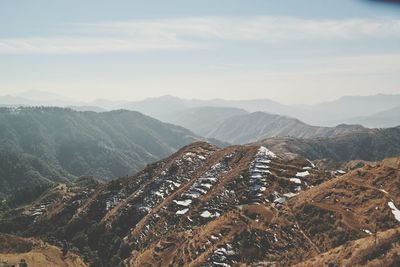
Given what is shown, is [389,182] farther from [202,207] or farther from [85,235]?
[85,235]

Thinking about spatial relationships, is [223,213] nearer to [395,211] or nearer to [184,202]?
Result: [184,202]

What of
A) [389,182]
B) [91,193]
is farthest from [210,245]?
[91,193]

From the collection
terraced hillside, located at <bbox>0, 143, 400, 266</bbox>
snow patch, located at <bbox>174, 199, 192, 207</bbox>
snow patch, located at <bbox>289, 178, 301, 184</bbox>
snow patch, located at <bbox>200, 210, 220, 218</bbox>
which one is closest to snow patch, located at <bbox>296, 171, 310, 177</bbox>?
terraced hillside, located at <bbox>0, 143, 400, 266</bbox>

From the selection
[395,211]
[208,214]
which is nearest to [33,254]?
[208,214]

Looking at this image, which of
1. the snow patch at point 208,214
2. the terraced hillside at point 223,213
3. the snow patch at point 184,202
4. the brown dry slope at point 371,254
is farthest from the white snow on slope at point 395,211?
the snow patch at point 184,202

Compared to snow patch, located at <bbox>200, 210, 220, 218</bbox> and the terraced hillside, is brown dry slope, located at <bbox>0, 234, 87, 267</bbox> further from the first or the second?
snow patch, located at <bbox>200, 210, 220, 218</bbox>

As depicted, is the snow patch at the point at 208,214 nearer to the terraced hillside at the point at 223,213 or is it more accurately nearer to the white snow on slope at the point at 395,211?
the terraced hillside at the point at 223,213
